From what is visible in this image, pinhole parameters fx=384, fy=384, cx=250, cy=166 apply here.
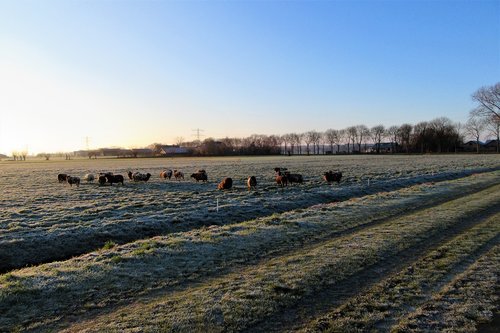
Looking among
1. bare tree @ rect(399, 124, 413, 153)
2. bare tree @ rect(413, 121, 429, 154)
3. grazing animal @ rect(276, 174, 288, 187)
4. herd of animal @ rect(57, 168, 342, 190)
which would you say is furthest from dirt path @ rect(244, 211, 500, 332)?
bare tree @ rect(399, 124, 413, 153)

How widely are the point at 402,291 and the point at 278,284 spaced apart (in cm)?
245

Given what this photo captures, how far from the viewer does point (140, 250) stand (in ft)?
36.9

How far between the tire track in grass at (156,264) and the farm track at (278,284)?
657 millimetres

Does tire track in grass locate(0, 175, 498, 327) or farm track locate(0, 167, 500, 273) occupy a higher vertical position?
tire track in grass locate(0, 175, 498, 327)

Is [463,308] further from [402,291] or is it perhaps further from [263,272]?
[263,272]

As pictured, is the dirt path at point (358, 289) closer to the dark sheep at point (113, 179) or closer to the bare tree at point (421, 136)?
the dark sheep at point (113, 179)

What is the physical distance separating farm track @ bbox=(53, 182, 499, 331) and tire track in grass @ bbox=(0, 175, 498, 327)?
66cm

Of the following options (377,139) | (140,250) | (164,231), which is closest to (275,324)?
(140,250)

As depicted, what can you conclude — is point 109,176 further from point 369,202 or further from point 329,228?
point 329,228

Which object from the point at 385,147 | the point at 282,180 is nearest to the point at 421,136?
the point at 385,147

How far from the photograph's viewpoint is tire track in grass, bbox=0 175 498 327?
7668 mm

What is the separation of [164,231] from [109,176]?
24.5m

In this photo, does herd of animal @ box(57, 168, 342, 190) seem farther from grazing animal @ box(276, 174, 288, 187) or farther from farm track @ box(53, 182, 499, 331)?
farm track @ box(53, 182, 499, 331)

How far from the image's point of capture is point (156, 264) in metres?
9.94
